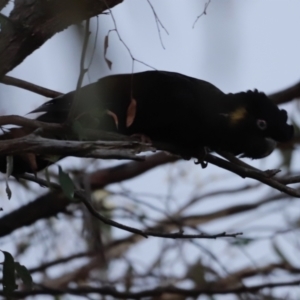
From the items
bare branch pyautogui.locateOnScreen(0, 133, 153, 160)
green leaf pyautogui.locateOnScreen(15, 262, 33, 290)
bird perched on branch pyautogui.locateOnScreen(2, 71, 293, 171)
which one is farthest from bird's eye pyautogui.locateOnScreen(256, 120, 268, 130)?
bare branch pyautogui.locateOnScreen(0, 133, 153, 160)

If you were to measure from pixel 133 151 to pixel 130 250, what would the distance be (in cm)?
311

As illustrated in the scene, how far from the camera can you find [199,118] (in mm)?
2059

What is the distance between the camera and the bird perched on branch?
79.0 inches

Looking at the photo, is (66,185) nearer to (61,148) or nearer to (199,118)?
(61,148)

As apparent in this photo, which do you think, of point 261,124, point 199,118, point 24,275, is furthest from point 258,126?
point 24,275

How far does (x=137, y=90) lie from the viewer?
2.05 meters

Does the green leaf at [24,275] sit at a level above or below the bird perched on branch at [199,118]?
below

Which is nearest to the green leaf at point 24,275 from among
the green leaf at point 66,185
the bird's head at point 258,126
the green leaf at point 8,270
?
the green leaf at point 8,270

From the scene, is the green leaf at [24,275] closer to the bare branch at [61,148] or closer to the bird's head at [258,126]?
the bare branch at [61,148]

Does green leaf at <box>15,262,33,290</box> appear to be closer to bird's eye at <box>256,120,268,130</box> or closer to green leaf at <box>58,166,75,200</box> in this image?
green leaf at <box>58,166,75,200</box>

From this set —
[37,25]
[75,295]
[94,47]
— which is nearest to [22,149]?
[37,25]

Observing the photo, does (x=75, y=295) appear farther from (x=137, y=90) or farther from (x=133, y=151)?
(x=133, y=151)

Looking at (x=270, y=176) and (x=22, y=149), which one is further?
(x=270, y=176)

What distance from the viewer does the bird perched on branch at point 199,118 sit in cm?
201
